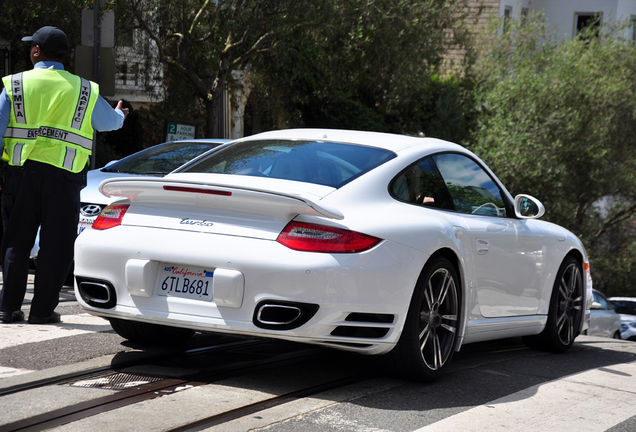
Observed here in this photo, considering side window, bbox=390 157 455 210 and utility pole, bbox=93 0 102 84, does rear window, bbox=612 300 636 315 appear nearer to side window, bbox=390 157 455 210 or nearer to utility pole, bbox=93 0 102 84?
utility pole, bbox=93 0 102 84

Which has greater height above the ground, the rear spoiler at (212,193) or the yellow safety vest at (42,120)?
the yellow safety vest at (42,120)

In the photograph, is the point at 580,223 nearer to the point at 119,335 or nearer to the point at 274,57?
the point at 274,57

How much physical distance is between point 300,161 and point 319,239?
957 millimetres

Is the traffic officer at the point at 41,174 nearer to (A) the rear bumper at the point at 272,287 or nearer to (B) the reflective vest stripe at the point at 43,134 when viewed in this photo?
(B) the reflective vest stripe at the point at 43,134

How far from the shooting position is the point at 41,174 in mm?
5797

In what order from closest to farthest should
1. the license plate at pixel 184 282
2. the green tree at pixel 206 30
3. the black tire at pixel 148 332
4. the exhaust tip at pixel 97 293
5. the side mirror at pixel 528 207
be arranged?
the license plate at pixel 184 282
the exhaust tip at pixel 97 293
the black tire at pixel 148 332
the side mirror at pixel 528 207
the green tree at pixel 206 30

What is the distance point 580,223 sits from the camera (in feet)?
102

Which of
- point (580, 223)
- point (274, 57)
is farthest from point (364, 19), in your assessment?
point (580, 223)

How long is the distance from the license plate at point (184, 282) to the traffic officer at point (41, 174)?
65.7 inches

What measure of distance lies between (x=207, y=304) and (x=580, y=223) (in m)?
28.6

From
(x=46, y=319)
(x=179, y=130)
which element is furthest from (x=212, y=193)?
(x=179, y=130)

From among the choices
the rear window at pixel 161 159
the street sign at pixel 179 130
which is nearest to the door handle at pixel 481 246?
the rear window at pixel 161 159

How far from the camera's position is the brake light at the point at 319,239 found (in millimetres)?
4281

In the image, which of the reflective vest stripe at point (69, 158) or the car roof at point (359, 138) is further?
the reflective vest stripe at point (69, 158)
